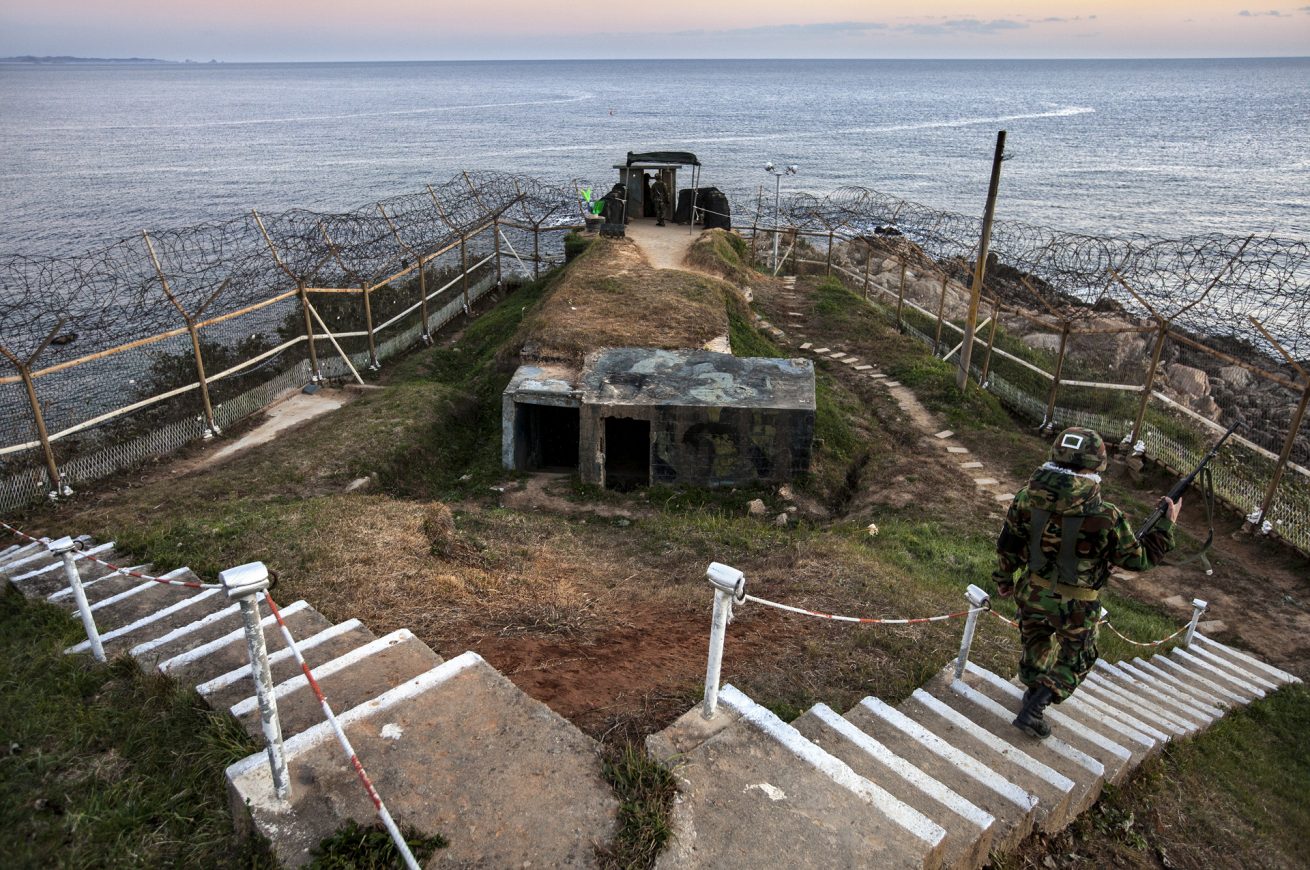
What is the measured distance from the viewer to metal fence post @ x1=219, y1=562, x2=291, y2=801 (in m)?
3.69

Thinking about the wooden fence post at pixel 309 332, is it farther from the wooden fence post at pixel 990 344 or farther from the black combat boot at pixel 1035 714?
the black combat boot at pixel 1035 714

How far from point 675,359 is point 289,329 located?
10.3 m

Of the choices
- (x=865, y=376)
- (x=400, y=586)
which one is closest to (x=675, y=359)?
(x=865, y=376)

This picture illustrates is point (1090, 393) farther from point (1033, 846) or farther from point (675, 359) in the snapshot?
point (1033, 846)

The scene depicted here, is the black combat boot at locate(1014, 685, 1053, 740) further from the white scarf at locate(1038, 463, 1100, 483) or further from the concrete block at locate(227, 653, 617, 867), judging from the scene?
the concrete block at locate(227, 653, 617, 867)

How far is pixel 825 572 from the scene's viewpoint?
29.3 feet

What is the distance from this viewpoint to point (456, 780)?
443 cm

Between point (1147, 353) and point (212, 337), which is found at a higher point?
point (1147, 353)

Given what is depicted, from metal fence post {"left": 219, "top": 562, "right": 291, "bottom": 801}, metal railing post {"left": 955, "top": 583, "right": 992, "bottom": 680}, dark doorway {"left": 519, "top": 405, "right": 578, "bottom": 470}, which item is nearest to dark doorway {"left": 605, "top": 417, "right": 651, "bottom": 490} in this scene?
dark doorway {"left": 519, "top": 405, "right": 578, "bottom": 470}

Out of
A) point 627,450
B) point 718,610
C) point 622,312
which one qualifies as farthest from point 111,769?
point 622,312

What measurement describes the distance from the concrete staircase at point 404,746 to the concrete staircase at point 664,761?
0.01 metres

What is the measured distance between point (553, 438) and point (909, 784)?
11636mm

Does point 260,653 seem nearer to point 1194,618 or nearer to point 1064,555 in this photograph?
point 1064,555

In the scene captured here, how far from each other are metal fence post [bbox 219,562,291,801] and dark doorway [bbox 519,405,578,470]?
10.9 m
